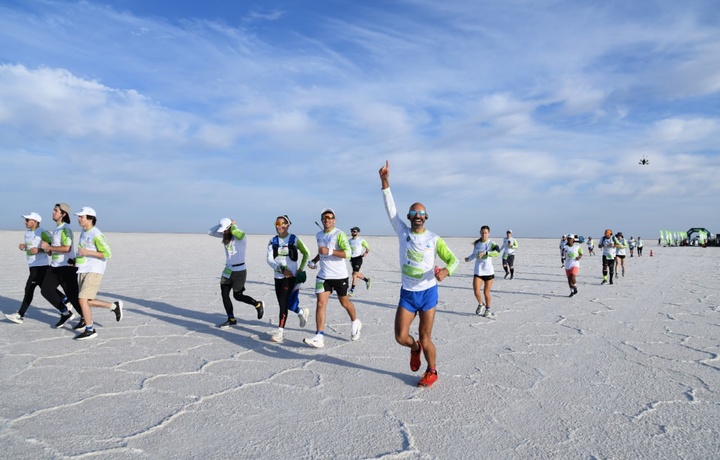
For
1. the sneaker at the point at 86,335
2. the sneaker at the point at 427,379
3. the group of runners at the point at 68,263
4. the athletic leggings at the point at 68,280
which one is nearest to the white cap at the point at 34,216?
the group of runners at the point at 68,263

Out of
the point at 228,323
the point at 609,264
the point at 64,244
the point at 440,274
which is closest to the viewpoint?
the point at 440,274

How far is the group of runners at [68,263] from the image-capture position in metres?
6.42

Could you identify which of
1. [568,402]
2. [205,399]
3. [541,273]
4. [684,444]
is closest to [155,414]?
[205,399]

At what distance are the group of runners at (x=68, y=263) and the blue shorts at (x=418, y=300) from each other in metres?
4.07

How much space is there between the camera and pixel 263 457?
3250 millimetres

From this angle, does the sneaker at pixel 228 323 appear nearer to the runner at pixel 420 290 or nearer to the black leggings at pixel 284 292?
the black leggings at pixel 284 292

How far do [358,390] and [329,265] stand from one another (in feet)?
6.83

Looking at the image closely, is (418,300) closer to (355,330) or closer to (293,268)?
(355,330)

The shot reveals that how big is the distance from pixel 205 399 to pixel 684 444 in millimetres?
3813

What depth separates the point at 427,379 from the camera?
184 inches

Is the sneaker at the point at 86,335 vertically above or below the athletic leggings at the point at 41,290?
below

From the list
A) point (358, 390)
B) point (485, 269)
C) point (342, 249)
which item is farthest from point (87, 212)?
point (485, 269)

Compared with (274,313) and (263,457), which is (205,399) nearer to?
(263,457)

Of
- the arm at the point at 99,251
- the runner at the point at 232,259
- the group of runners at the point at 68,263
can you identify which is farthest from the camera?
the runner at the point at 232,259
